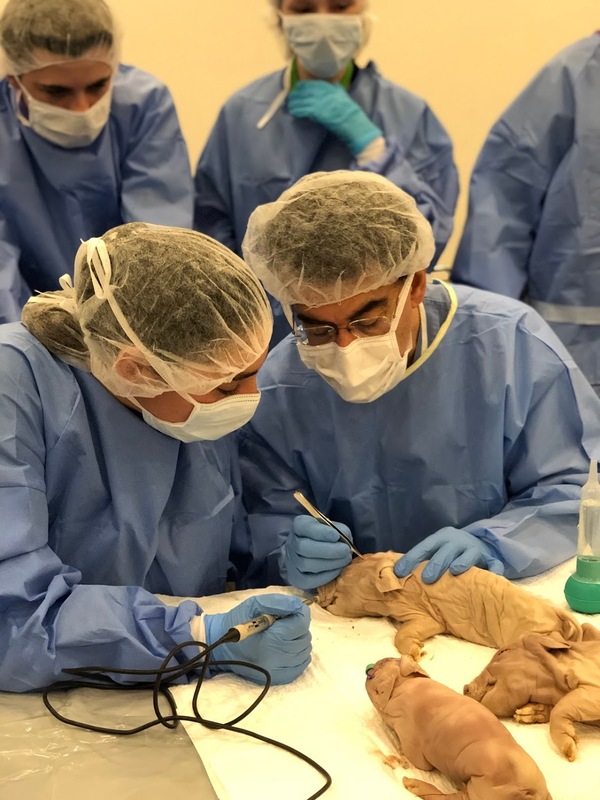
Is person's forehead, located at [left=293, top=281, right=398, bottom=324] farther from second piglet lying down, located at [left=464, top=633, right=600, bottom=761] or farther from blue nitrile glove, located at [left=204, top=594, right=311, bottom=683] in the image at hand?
second piglet lying down, located at [left=464, top=633, right=600, bottom=761]

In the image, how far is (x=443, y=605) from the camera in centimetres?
175

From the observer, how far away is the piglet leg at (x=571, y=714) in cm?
138

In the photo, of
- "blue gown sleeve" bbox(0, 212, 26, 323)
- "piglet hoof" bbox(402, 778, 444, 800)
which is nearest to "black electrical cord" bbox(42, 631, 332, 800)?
"piglet hoof" bbox(402, 778, 444, 800)

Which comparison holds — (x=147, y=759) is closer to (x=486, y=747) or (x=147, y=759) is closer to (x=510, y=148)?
(x=486, y=747)

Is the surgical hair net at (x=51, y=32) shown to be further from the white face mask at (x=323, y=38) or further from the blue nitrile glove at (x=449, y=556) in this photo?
the blue nitrile glove at (x=449, y=556)

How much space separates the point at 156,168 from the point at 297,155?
436 mm

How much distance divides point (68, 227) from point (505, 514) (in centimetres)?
159

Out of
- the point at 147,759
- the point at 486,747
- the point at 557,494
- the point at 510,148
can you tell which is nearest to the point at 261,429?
the point at 557,494

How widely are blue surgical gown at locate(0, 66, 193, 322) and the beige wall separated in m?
1.02

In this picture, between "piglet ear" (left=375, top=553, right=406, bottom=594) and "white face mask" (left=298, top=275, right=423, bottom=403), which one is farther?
"white face mask" (left=298, top=275, right=423, bottom=403)

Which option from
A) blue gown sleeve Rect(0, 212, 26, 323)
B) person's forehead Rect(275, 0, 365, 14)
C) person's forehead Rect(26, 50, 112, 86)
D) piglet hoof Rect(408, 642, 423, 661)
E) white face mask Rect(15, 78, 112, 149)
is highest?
person's forehead Rect(275, 0, 365, 14)

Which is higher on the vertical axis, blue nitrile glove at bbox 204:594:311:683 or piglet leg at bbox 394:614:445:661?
blue nitrile glove at bbox 204:594:311:683

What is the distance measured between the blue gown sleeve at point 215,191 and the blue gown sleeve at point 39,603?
151cm

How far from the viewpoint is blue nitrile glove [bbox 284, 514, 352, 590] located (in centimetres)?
187
